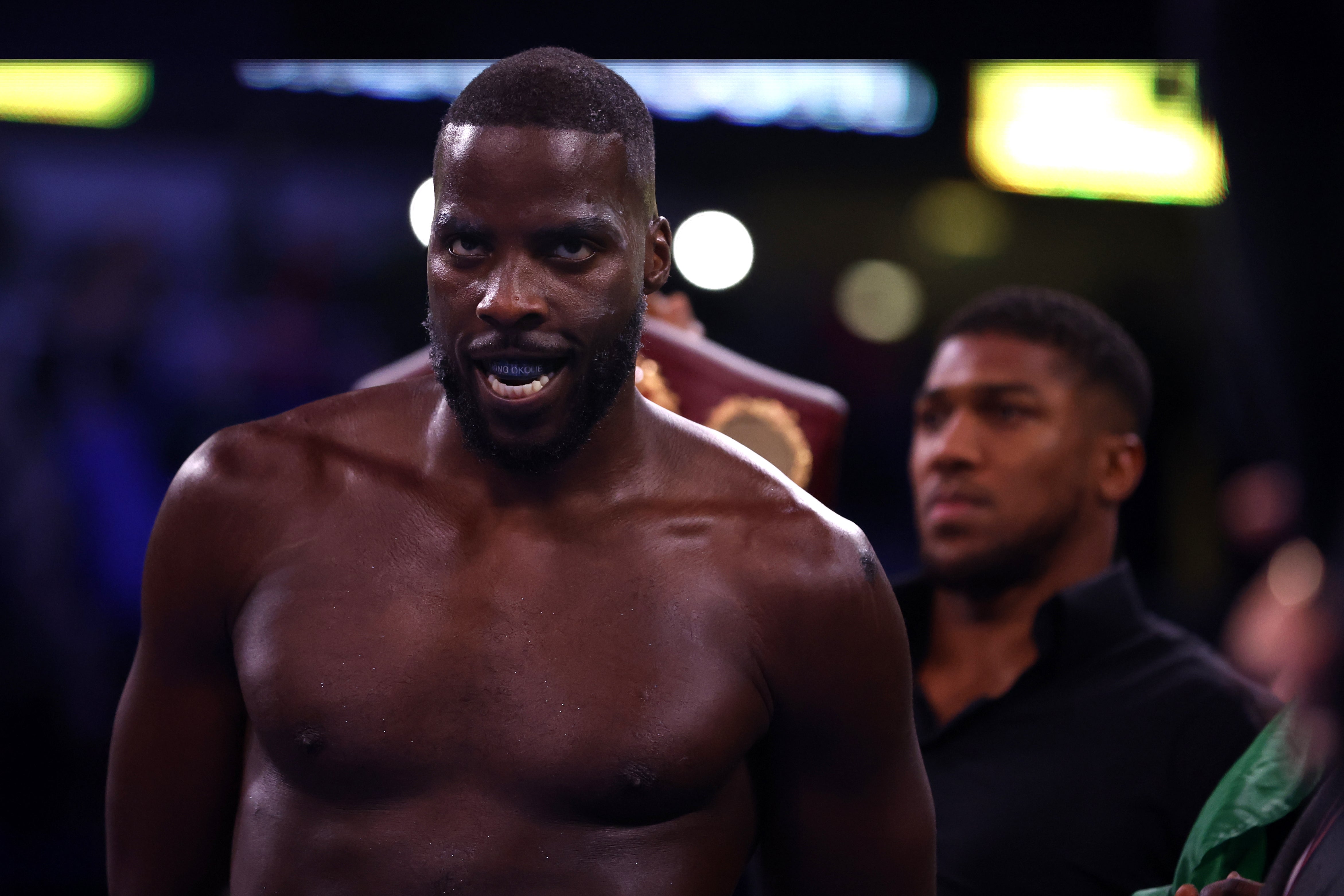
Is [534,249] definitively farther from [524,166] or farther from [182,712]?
[182,712]

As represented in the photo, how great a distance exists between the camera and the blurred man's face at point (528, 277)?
1146 mm

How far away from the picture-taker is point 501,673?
1.16m

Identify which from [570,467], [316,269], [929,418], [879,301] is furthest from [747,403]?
[879,301]

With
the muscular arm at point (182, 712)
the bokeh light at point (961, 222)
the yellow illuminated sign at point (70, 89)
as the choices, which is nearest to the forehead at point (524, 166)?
the muscular arm at point (182, 712)

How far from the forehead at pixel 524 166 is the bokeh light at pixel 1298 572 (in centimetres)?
84

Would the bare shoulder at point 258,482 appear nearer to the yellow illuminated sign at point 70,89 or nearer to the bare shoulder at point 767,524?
the bare shoulder at point 767,524

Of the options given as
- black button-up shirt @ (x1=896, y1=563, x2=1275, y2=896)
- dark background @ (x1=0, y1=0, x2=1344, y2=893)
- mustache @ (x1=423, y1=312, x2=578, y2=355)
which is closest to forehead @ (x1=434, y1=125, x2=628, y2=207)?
mustache @ (x1=423, y1=312, x2=578, y2=355)

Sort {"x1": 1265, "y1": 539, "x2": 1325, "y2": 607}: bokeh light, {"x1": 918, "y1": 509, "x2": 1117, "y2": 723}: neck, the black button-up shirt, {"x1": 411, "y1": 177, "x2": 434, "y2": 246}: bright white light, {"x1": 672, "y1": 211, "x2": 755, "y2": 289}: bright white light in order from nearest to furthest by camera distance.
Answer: {"x1": 1265, "y1": 539, "x2": 1325, "y2": 607}: bokeh light
the black button-up shirt
{"x1": 918, "y1": 509, "x2": 1117, "y2": 723}: neck
{"x1": 411, "y1": 177, "x2": 434, "y2": 246}: bright white light
{"x1": 672, "y1": 211, "x2": 755, "y2": 289}: bright white light

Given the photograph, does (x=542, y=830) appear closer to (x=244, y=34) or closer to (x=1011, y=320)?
(x=1011, y=320)

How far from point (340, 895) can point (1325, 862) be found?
79cm

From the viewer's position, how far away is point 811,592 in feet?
3.96

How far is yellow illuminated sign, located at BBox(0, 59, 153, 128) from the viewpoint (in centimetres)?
273

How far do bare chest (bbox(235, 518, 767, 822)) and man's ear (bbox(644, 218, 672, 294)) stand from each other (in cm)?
27

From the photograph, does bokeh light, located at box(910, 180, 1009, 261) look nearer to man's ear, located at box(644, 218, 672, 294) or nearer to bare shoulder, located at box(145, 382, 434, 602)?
man's ear, located at box(644, 218, 672, 294)
